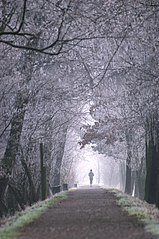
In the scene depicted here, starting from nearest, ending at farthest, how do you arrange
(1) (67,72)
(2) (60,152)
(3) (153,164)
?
1. (3) (153,164)
2. (1) (67,72)
3. (2) (60,152)

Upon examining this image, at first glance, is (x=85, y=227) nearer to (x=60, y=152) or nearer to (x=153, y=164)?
(x=153, y=164)

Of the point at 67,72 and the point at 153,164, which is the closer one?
the point at 153,164

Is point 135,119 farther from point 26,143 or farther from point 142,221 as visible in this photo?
point 142,221

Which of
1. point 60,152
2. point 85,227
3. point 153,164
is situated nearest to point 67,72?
point 153,164

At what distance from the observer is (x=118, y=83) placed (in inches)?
1100

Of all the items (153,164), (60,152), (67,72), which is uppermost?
(67,72)

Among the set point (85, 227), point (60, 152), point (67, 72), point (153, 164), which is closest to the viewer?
point (85, 227)

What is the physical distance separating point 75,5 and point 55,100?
12998 millimetres

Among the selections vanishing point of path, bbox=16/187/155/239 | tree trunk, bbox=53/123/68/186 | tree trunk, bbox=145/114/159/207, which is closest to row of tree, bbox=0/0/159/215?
tree trunk, bbox=145/114/159/207

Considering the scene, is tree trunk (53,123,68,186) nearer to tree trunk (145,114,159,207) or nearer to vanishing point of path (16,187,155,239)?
tree trunk (145,114,159,207)

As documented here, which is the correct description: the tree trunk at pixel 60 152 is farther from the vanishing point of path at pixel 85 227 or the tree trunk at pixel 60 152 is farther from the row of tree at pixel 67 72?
the vanishing point of path at pixel 85 227

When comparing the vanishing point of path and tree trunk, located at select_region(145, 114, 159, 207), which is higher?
tree trunk, located at select_region(145, 114, 159, 207)

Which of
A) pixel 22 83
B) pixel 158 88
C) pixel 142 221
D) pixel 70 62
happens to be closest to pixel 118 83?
pixel 70 62

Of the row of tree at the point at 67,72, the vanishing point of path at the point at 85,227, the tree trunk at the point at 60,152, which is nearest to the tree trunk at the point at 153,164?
the row of tree at the point at 67,72
